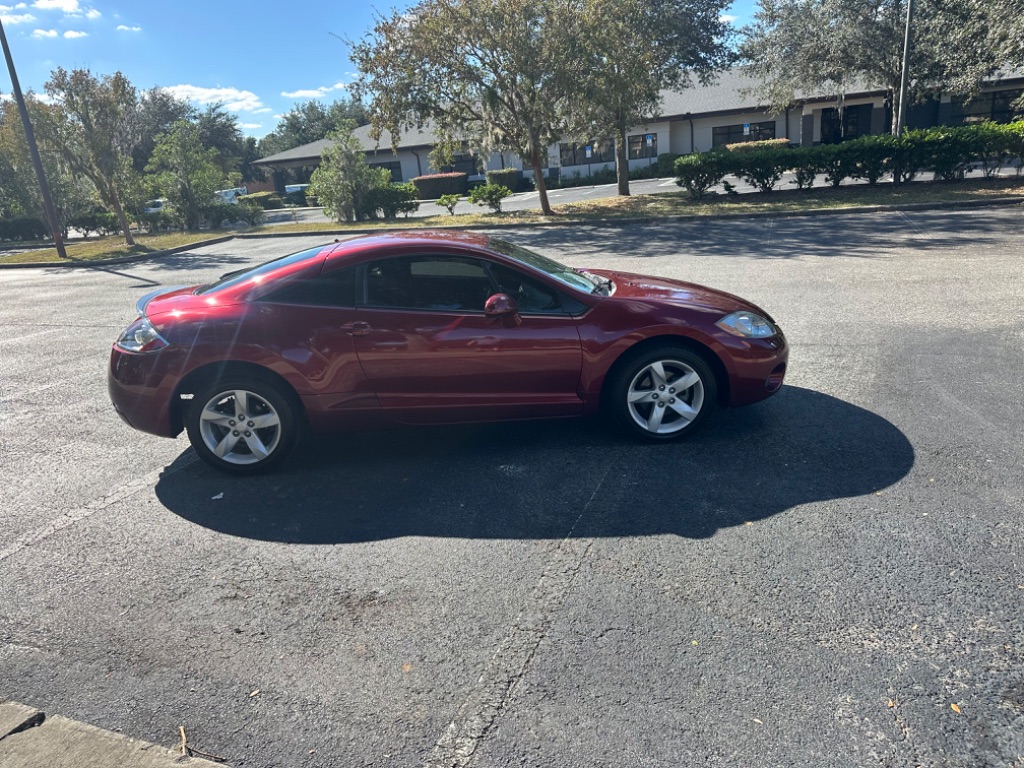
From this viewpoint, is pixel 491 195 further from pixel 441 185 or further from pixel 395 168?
pixel 395 168

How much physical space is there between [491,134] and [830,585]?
71.2 ft

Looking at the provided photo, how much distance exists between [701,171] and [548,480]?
1937 centimetres

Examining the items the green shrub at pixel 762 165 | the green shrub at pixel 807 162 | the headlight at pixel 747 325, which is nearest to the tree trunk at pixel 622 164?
the green shrub at pixel 762 165

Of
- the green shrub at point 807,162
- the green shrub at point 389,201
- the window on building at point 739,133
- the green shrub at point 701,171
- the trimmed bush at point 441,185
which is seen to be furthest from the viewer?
the trimmed bush at point 441,185

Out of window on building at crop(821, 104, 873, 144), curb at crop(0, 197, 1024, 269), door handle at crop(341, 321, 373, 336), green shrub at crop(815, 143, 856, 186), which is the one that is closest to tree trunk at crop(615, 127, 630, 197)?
curb at crop(0, 197, 1024, 269)

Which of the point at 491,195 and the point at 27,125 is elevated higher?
the point at 27,125

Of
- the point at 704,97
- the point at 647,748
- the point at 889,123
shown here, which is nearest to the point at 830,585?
the point at 647,748

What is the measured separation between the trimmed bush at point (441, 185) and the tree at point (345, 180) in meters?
15.7

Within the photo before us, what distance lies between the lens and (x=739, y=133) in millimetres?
41000

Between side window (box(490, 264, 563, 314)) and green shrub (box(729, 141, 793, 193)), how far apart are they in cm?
1820

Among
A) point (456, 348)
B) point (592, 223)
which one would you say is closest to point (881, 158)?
point (592, 223)

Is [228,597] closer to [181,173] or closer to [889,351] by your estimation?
[889,351]

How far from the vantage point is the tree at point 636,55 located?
1970 centimetres

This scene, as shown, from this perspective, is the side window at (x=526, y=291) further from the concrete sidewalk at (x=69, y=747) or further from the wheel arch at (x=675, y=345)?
the concrete sidewalk at (x=69, y=747)
